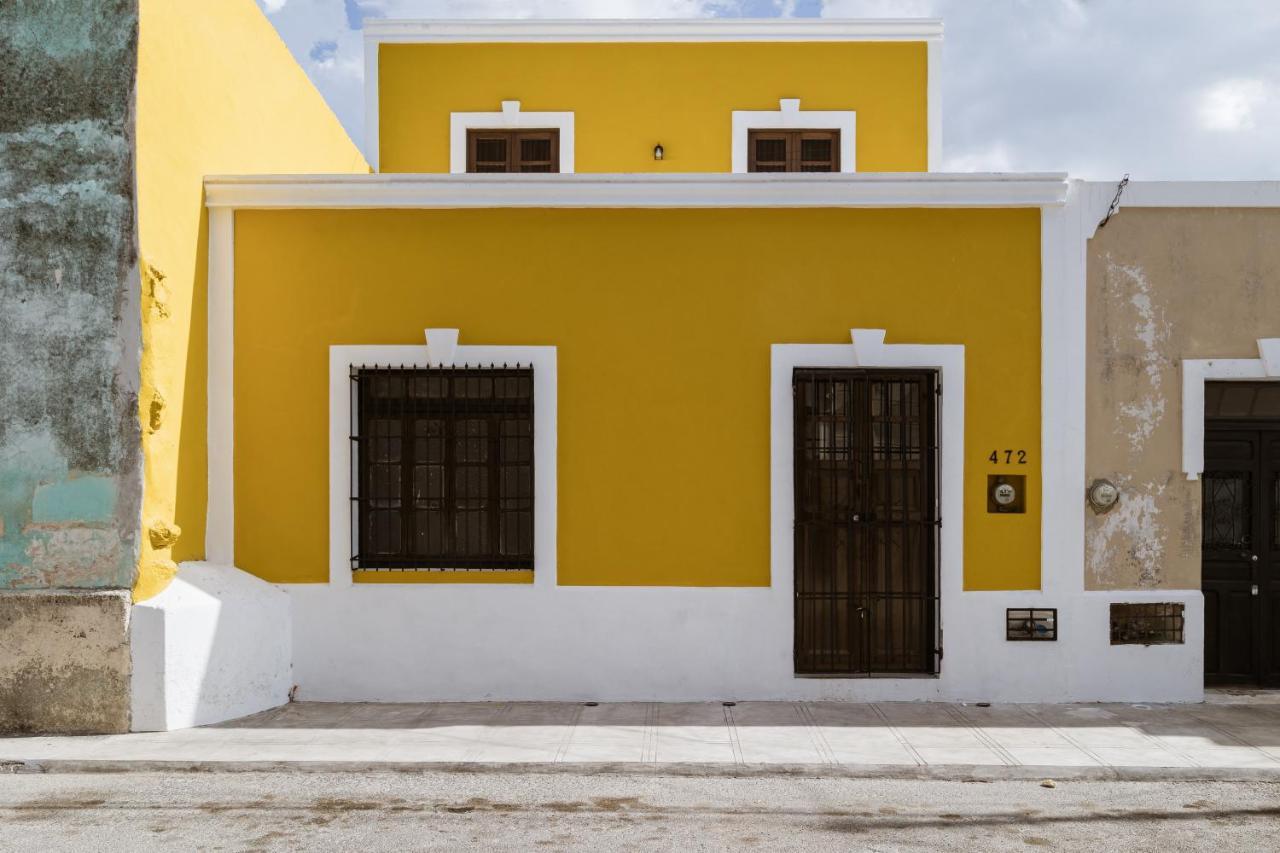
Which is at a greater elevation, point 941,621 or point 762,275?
point 762,275

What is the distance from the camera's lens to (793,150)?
11172 mm

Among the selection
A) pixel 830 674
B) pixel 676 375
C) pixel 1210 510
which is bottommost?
pixel 830 674

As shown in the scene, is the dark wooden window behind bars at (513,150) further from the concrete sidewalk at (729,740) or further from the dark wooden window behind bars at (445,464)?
the concrete sidewalk at (729,740)

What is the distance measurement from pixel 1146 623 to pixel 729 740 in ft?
11.3

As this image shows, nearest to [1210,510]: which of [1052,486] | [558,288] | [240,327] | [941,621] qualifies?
[1052,486]


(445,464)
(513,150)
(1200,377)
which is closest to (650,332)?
(445,464)

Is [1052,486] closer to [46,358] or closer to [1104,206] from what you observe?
[1104,206]

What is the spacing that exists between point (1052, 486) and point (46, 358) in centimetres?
716

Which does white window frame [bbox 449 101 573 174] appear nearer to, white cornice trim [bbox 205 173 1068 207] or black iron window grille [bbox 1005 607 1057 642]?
white cornice trim [bbox 205 173 1068 207]

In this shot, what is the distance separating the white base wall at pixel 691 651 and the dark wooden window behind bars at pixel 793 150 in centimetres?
647

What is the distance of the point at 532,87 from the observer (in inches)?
442

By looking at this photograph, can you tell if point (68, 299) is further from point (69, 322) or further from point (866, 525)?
point (866, 525)

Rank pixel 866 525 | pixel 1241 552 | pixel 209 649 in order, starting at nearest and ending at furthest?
pixel 209 649
pixel 866 525
pixel 1241 552

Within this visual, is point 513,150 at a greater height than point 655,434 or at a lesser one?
greater
